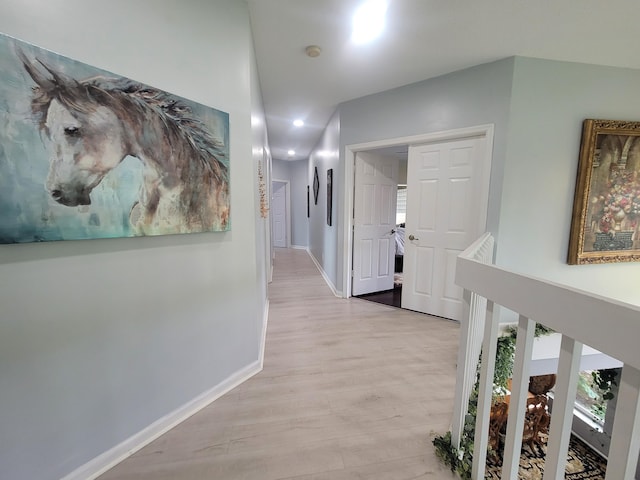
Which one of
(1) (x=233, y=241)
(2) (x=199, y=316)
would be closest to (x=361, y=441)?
(2) (x=199, y=316)

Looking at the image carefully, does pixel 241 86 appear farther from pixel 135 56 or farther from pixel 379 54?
pixel 379 54

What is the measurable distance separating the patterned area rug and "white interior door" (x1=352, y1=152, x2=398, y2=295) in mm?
2189

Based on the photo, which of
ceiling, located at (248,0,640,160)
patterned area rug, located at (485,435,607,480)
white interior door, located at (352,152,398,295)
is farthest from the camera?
white interior door, located at (352,152,398,295)

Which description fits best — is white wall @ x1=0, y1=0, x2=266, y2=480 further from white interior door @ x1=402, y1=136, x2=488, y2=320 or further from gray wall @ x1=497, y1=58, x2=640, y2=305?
gray wall @ x1=497, y1=58, x2=640, y2=305

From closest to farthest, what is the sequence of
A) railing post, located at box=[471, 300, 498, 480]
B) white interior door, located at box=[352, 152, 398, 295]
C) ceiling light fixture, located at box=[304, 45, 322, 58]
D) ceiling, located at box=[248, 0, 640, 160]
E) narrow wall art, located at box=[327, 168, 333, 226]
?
railing post, located at box=[471, 300, 498, 480] < ceiling, located at box=[248, 0, 640, 160] < ceiling light fixture, located at box=[304, 45, 322, 58] < white interior door, located at box=[352, 152, 398, 295] < narrow wall art, located at box=[327, 168, 333, 226]

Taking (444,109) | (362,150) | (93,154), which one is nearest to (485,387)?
(93,154)

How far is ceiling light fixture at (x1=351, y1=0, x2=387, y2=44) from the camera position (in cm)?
170

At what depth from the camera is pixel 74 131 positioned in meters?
1.03

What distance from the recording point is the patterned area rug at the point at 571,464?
1.52 metres

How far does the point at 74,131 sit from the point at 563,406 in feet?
6.32

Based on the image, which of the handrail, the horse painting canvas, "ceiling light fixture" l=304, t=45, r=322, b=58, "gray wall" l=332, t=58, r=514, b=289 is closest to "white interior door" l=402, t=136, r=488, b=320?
"gray wall" l=332, t=58, r=514, b=289

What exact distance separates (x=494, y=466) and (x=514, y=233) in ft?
6.02

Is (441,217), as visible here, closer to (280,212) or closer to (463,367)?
(463,367)

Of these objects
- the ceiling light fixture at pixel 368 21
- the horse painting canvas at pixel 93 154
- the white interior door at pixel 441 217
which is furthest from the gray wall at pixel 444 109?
the horse painting canvas at pixel 93 154
